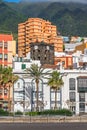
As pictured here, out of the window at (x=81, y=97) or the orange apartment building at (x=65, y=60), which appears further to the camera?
the orange apartment building at (x=65, y=60)

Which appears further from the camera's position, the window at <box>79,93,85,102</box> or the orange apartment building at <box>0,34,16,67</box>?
the orange apartment building at <box>0,34,16,67</box>

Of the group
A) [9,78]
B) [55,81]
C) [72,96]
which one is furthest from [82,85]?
[9,78]

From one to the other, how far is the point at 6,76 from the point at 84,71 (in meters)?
24.4

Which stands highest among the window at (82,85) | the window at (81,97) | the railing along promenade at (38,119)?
the window at (82,85)

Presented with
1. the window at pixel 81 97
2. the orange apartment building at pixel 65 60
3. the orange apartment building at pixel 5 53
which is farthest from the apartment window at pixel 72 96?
the orange apartment building at pixel 65 60

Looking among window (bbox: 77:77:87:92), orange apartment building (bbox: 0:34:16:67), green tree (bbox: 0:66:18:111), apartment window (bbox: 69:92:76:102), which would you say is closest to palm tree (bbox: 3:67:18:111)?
green tree (bbox: 0:66:18:111)

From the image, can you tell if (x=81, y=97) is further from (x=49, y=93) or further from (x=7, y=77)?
(x=7, y=77)

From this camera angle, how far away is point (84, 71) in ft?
479

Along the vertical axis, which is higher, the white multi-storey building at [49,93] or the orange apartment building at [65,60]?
the orange apartment building at [65,60]

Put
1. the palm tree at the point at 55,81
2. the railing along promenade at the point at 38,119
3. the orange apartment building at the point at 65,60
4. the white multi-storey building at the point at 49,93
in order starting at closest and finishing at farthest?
1. the railing along promenade at the point at 38,119
2. the palm tree at the point at 55,81
3. the white multi-storey building at the point at 49,93
4. the orange apartment building at the point at 65,60

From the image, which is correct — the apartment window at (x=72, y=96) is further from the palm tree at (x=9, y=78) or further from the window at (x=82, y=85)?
the palm tree at (x=9, y=78)

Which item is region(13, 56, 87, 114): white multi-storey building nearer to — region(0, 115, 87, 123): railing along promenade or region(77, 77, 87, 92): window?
region(77, 77, 87, 92): window

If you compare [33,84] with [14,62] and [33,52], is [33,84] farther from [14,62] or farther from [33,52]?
[33,52]

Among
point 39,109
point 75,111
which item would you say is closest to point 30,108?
point 39,109
